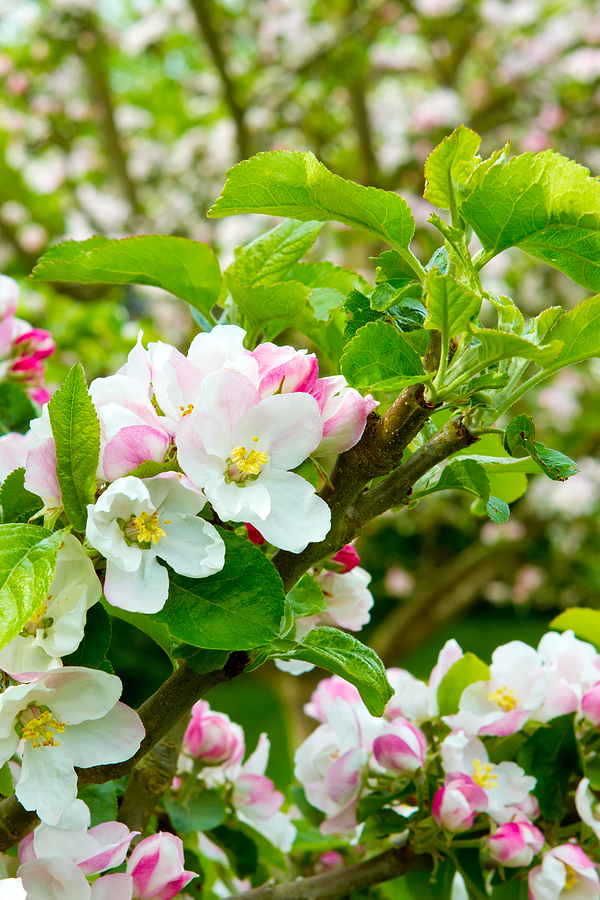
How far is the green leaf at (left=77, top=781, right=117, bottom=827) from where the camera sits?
2.34 ft

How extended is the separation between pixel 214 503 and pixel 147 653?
6388 millimetres

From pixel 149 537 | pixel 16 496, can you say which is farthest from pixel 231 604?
pixel 16 496

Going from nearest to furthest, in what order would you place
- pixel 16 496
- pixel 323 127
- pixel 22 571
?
pixel 22 571
pixel 16 496
pixel 323 127

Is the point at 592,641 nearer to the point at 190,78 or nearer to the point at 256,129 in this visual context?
the point at 256,129

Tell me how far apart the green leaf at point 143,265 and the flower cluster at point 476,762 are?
50 centimetres

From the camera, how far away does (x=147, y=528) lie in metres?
0.54

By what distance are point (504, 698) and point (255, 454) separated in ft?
1.70

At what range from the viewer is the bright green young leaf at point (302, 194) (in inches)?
22.5

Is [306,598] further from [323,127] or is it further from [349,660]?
[323,127]

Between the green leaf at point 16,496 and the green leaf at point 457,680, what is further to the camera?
the green leaf at point 457,680

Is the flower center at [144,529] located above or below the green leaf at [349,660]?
above

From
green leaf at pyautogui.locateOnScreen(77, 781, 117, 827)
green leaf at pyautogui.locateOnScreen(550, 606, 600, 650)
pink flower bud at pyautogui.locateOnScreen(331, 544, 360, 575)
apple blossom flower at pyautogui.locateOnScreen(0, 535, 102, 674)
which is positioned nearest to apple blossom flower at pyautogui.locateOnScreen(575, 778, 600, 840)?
green leaf at pyautogui.locateOnScreen(550, 606, 600, 650)

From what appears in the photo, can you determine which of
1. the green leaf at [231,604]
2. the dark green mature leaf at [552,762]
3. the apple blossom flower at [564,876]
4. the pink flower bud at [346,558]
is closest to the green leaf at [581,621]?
the dark green mature leaf at [552,762]

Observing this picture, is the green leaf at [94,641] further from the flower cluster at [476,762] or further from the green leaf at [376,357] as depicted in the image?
the flower cluster at [476,762]
